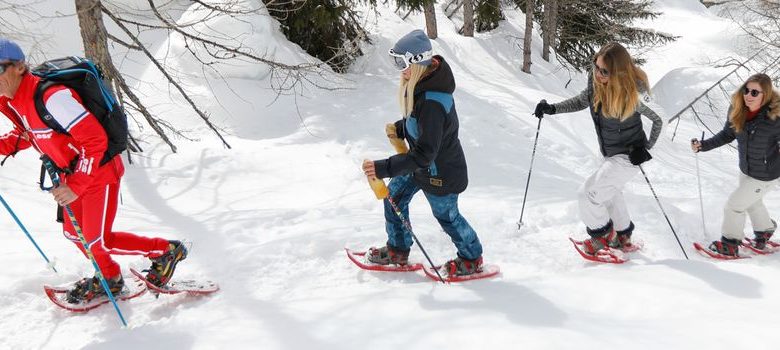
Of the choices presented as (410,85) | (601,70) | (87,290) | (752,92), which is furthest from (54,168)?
(752,92)

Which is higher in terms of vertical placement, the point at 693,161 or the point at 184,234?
the point at 184,234

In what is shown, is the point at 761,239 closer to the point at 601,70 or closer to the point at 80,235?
the point at 601,70

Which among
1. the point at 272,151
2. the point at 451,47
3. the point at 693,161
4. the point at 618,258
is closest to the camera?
the point at 618,258

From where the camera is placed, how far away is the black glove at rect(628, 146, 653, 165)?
435cm

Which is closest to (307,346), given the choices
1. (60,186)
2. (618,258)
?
(60,186)

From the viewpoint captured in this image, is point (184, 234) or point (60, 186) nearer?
point (60, 186)

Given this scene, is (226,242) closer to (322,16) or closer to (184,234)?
(184,234)

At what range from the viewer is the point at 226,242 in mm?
4887

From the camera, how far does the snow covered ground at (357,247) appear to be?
3.05m

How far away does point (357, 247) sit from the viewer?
4816 mm

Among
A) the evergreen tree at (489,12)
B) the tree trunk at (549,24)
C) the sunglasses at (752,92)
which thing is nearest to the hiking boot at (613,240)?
the sunglasses at (752,92)

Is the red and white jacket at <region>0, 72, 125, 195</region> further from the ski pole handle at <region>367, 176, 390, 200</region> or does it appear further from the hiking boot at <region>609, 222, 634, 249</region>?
the hiking boot at <region>609, 222, 634, 249</region>

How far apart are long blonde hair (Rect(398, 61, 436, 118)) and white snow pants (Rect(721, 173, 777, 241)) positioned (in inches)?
142

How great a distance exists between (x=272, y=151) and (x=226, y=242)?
286 centimetres
